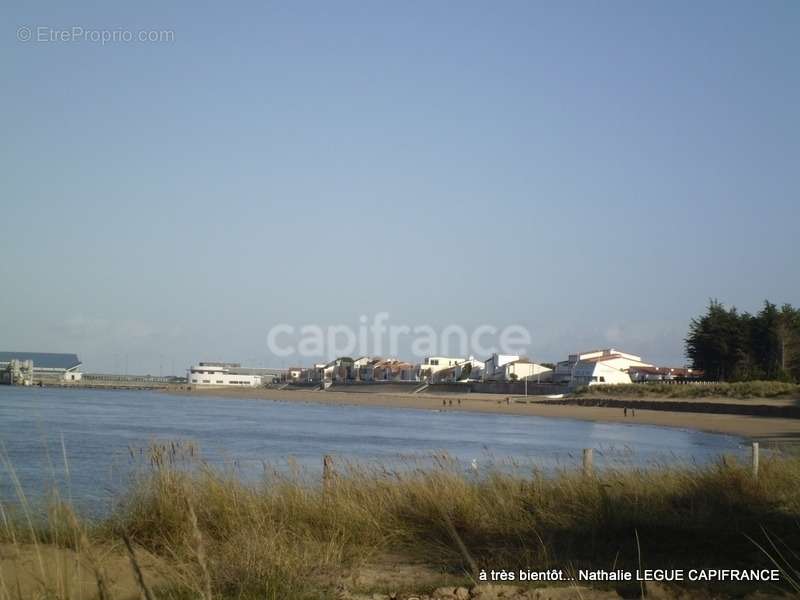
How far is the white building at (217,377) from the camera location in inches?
5689

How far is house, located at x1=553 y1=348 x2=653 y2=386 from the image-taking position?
317ft

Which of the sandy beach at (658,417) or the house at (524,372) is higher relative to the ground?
the house at (524,372)

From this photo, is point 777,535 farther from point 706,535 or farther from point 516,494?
point 516,494

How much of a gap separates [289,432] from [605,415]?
30.2 m

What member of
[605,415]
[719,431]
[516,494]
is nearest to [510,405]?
[605,415]

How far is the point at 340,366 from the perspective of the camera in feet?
509

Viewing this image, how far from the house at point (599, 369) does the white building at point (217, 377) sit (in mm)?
60496

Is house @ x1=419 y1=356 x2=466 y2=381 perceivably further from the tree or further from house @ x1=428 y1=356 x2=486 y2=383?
the tree

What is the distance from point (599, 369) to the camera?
317ft

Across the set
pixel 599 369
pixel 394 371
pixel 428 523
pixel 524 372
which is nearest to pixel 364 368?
pixel 394 371

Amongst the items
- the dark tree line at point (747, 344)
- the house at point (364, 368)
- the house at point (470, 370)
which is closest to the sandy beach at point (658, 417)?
the dark tree line at point (747, 344)

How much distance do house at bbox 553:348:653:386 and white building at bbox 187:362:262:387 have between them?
2382 inches

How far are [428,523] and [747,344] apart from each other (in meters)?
78.9

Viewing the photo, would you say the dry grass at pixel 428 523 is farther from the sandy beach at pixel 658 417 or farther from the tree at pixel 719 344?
the tree at pixel 719 344
